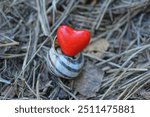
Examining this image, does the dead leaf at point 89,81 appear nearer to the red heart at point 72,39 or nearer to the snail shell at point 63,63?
the snail shell at point 63,63

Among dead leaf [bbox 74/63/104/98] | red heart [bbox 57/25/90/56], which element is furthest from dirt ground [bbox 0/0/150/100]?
red heart [bbox 57/25/90/56]

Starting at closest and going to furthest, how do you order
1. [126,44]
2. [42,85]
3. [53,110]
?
[53,110]
[42,85]
[126,44]

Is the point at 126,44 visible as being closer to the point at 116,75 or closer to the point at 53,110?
the point at 116,75

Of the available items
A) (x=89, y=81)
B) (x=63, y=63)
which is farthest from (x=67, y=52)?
(x=89, y=81)

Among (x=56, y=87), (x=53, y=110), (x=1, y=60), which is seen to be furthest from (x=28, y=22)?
(x=53, y=110)

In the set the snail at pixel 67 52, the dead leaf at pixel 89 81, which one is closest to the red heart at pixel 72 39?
the snail at pixel 67 52

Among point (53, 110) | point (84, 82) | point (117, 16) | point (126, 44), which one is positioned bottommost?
point (53, 110)

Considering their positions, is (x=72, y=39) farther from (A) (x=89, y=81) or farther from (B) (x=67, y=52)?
(A) (x=89, y=81)
